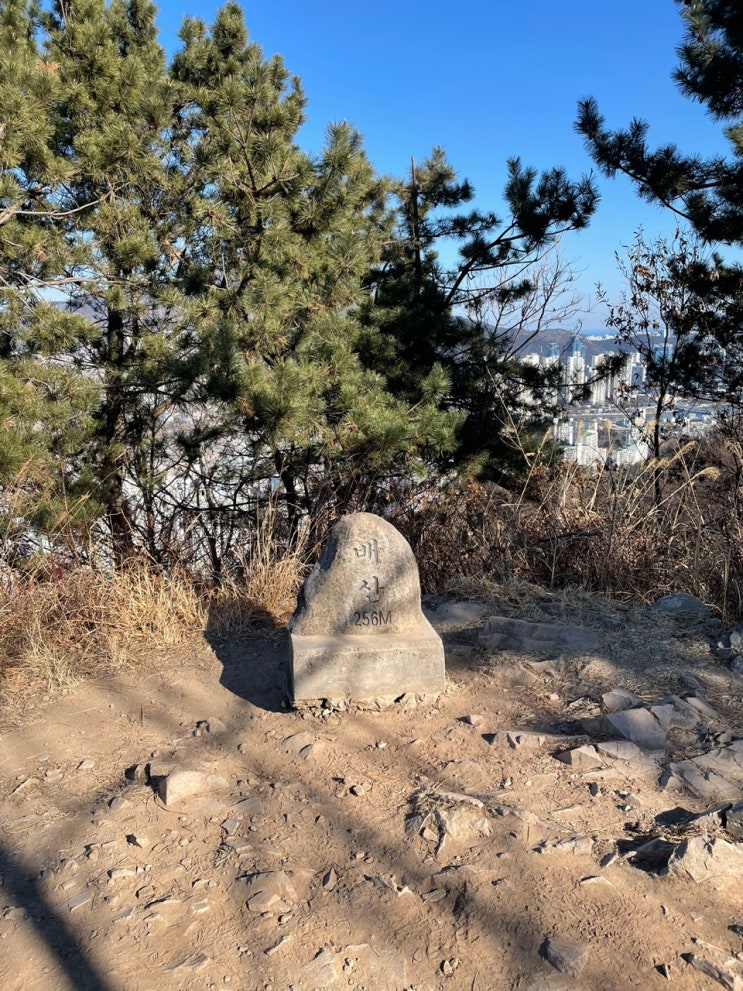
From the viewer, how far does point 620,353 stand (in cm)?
902

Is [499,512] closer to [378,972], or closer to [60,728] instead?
[60,728]

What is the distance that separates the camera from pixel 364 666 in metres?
3.33

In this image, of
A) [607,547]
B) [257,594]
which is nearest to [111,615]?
[257,594]

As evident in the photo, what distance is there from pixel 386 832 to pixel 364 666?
0.95m

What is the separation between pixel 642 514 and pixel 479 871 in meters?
3.39

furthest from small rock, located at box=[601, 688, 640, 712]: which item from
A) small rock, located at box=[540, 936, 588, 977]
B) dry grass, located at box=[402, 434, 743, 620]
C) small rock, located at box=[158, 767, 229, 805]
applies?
small rock, located at box=[158, 767, 229, 805]

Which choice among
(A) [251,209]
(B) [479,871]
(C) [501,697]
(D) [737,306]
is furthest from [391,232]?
(B) [479,871]

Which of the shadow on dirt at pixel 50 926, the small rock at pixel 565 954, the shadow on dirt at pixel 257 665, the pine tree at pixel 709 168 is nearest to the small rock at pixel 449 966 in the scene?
the small rock at pixel 565 954

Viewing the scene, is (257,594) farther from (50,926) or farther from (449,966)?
(449,966)

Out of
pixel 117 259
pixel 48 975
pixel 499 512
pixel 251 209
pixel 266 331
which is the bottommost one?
pixel 48 975

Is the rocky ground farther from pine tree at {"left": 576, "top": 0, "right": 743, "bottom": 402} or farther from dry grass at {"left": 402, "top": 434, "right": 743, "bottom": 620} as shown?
pine tree at {"left": 576, "top": 0, "right": 743, "bottom": 402}

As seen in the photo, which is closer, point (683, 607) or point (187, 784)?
point (187, 784)

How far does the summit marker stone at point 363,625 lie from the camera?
3.31m

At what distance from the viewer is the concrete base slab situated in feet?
10.8
